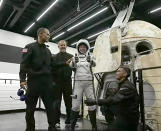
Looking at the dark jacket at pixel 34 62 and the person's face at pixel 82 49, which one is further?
the person's face at pixel 82 49

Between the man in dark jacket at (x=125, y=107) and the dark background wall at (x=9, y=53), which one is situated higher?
the dark background wall at (x=9, y=53)

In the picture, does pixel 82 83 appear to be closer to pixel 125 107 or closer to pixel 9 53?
pixel 125 107

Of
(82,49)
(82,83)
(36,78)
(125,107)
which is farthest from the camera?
(82,49)

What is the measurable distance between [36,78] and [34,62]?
26cm

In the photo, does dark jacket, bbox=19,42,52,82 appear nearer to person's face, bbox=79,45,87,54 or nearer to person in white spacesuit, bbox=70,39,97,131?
person in white spacesuit, bbox=70,39,97,131

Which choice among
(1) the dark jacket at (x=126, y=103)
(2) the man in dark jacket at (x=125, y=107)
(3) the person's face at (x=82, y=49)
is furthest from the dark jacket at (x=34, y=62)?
(1) the dark jacket at (x=126, y=103)

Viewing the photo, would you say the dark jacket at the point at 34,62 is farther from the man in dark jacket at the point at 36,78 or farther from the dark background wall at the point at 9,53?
the dark background wall at the point at 9,53

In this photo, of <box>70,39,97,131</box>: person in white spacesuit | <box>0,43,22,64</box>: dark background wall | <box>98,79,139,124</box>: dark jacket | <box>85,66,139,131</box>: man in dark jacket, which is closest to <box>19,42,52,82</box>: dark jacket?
<box>70,39,97,131</box>: person in white spacesuit

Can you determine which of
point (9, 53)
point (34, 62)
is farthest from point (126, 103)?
point (9, 53)

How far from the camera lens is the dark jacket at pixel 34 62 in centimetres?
297

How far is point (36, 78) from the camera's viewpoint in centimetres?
298

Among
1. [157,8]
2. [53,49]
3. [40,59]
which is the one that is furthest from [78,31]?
[40,59]

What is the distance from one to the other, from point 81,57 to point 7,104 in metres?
5.18

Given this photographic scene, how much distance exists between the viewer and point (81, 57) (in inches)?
137
